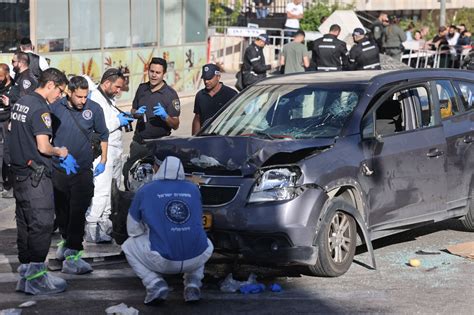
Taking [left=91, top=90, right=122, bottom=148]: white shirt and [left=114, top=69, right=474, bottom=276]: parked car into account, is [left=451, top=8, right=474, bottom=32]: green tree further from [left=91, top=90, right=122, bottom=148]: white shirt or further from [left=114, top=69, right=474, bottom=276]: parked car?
[left=91, top=90, right=122, bottom=148]: white shirt

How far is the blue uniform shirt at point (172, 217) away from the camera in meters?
7.42

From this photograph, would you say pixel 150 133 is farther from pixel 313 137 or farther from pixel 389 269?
pixel 389 269

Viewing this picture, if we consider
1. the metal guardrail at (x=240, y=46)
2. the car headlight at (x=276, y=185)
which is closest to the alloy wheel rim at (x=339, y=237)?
the car headlight at (x=276, y=185)

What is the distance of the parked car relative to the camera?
26.2 feet

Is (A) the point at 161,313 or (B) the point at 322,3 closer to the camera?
(A) the point at 161,313

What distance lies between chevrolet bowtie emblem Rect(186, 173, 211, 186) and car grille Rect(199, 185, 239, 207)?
0.13ft

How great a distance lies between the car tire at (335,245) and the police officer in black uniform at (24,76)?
6029 mm

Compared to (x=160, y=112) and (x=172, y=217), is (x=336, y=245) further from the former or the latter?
(x=160, y=112)

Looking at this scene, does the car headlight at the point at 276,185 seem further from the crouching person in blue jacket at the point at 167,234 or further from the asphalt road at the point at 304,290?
the asphalt road at the point at 304,290

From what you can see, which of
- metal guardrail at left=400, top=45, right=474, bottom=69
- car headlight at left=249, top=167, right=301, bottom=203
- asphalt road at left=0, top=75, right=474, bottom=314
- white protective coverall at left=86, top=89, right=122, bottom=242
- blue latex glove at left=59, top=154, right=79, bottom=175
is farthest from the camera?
metal guardrail at left=400, top=45, right=474, bottom=69

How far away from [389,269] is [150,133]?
3.31 metres

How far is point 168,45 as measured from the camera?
2262 cm

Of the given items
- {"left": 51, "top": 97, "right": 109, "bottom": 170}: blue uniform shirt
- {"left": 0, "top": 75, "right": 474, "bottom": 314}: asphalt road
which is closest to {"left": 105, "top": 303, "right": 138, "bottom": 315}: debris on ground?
{"left": 0, "top": 75, "right": 474, "bottom": 314}: asphalt road

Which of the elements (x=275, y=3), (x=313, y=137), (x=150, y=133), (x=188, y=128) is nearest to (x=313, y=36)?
(x=275, y=3)
